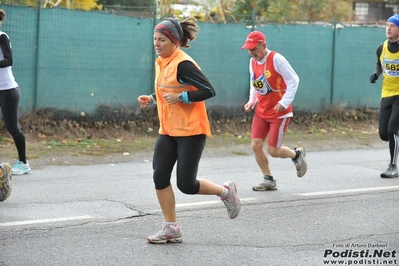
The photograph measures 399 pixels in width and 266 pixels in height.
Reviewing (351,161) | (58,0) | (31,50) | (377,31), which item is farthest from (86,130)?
(377,31)

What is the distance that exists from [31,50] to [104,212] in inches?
237

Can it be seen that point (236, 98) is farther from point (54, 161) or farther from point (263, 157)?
point (263, 157)

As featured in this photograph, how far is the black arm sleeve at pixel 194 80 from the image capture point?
240 inches

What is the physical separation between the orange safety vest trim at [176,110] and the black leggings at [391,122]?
4382 mm

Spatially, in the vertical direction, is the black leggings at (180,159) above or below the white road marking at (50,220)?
above

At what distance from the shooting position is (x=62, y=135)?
12.9m

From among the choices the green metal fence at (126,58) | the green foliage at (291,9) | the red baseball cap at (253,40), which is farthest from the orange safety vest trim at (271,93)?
the green foliage at (291,9)

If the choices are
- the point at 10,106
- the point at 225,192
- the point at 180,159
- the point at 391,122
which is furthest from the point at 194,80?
the point at 391,122

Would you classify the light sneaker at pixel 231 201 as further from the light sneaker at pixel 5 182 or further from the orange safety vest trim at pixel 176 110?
the light sneaker at pixel 5 182

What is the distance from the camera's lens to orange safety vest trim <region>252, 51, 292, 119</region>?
8.67 m

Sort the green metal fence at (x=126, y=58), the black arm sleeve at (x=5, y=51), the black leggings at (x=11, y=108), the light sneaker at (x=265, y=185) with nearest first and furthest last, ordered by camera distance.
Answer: the light sneaker at (x=265, y=185) → the black arm sleeve at (x=5, y=51) → the black leggings at (x=11, y=108) → the green metal fence at (x=126, y=58)

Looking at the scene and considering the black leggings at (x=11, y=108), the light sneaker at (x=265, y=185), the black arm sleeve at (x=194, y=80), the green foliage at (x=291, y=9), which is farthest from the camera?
the green foliage at (x=291, y=9)

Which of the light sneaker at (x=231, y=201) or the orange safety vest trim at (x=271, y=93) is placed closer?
the light sneaker at (x=231, y=201)

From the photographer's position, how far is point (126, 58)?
1366cm
